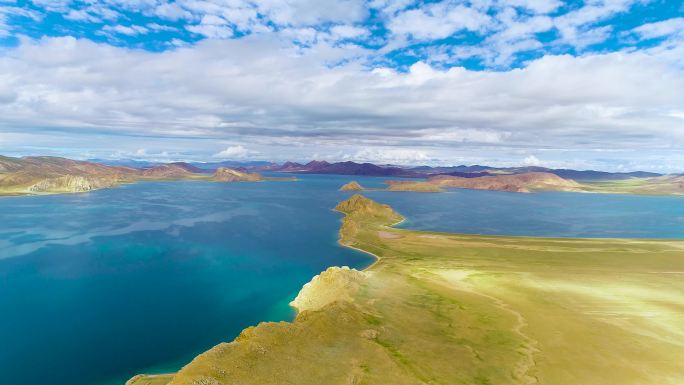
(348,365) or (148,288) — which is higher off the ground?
(348,365)

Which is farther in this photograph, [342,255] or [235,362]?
[342,255]

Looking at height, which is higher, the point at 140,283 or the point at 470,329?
the point at 470,329

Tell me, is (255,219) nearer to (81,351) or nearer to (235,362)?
(81,351)

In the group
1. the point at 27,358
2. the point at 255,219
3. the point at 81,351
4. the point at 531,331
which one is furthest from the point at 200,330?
the point at 255,219

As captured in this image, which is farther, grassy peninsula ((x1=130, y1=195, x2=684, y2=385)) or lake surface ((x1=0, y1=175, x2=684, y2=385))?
→ lake surface ((x1=0, y1=175, x2=684, y2=385))

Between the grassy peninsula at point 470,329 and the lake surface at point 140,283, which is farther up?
Result: the grassy peninsula at point 470,329

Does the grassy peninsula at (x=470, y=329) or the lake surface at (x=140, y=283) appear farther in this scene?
the lake surface at (x=140, y=283)

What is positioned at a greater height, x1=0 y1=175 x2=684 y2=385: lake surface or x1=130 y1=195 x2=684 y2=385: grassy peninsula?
x1=130 y1=195 x2=684 y2=385: grassy peninsula

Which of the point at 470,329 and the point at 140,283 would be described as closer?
the point at 470,329
